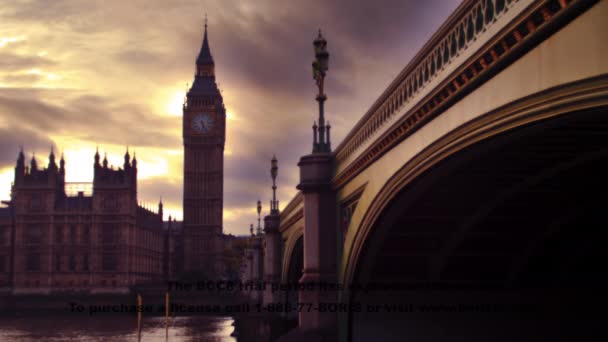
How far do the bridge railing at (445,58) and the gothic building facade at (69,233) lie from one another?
10637cm

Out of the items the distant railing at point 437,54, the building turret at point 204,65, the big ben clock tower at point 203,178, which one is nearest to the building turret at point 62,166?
the big ben clock tower at point 203,178

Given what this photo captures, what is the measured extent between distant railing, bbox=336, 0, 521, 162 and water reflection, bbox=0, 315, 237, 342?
31.7 metres

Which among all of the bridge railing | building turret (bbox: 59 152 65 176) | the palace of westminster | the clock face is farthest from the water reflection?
the clock face

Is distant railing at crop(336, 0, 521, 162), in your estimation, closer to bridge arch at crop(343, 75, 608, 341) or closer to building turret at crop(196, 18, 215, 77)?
bridge arch at crop(343, 75, 608, 341)

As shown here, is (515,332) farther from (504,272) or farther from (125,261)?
(125,261)

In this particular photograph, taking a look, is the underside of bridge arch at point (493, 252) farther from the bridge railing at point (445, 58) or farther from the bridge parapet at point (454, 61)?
the bridge railing at point (445, 58)

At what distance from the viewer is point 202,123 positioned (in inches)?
5920

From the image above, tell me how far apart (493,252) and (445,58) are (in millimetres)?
10459

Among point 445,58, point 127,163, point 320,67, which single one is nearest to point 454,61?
point 445,58

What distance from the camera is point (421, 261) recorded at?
21281 millimetres

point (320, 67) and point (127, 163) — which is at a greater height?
point (127, 163)

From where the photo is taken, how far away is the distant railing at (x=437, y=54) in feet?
32.1

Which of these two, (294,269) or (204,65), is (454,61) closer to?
(294,269)

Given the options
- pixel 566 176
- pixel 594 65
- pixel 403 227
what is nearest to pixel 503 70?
pixel 594 65
